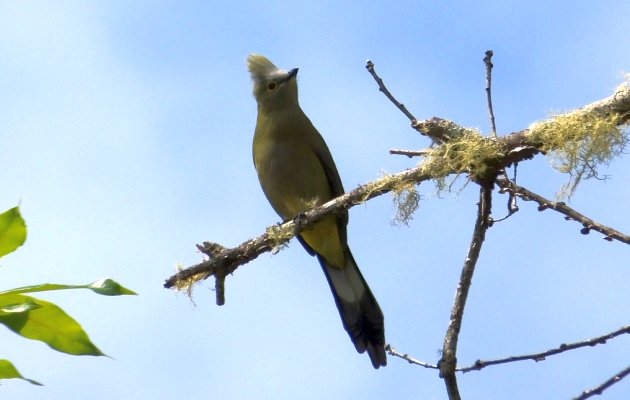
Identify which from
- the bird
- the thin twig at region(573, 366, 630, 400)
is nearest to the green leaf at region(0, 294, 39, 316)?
the thin twig at region(573, 366, 630, 400)

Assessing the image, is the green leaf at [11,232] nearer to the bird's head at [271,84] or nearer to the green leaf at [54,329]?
the green leaf at [54,329]

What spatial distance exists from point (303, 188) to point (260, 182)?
38cm

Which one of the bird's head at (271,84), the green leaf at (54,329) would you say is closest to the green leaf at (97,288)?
the green leaf at (54,329)

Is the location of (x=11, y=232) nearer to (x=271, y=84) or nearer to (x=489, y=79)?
(x=489, y=79)

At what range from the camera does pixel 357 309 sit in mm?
5027

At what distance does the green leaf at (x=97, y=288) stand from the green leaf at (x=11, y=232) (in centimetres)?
6

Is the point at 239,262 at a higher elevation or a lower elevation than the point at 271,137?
lower

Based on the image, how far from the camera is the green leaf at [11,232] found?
119 cm

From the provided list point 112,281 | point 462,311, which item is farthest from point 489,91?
point 112,281

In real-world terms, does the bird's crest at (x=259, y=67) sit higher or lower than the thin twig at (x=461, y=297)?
higher

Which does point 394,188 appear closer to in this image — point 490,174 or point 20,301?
point 490,174

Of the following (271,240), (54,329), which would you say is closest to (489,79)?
(271,240)

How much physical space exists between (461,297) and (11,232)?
85.9 inches

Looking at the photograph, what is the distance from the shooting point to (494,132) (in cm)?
320
